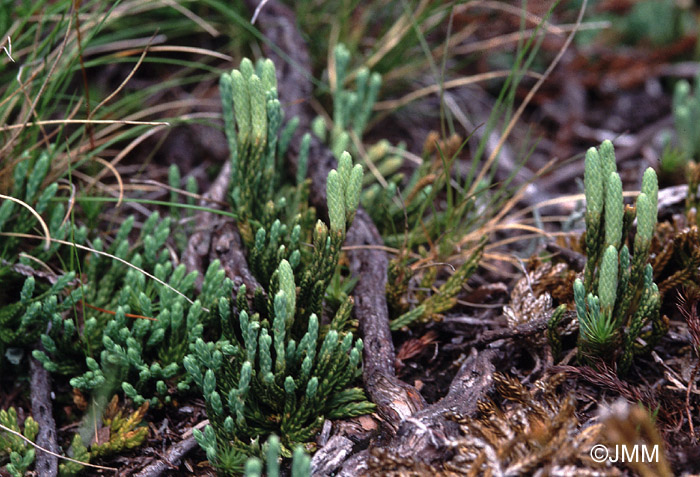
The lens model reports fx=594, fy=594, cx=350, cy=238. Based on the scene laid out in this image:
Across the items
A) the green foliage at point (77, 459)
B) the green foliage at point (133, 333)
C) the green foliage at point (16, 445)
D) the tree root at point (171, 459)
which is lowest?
the tree root at point (171, 459)

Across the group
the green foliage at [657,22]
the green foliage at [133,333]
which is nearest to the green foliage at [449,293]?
the green foliage at [133,333]

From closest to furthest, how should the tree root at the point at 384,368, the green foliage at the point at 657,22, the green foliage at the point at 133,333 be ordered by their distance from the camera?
the tree root at the point at 384,368 < the green foliage at the point at 133,333 < the green foliage at the point at 657,22

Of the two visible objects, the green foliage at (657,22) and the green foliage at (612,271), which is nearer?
the green foliage at (612,271)

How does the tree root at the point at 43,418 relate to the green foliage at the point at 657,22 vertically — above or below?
below

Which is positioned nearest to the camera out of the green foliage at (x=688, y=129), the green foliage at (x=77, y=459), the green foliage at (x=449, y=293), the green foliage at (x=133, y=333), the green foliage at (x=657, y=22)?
the green foliage at (x=77, y=459)

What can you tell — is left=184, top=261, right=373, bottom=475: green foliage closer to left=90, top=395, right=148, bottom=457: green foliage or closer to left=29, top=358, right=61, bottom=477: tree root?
left=90, top=395, right=148, bottom=457: green foliage

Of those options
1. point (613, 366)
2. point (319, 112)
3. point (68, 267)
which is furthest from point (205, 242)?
point (613, 366)

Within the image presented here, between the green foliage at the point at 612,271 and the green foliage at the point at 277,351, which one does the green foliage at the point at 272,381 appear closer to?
the green foliage at the point at 277,351

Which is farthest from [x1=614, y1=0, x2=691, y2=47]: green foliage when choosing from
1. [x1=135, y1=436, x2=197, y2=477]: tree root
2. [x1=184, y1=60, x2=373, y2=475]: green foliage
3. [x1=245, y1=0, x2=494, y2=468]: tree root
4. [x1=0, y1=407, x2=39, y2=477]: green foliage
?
[x1=0, y1=407, x2=39, y2=477]: green foliage
